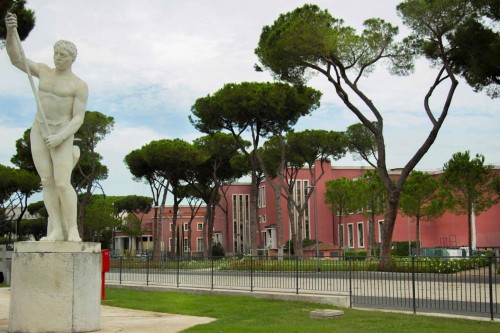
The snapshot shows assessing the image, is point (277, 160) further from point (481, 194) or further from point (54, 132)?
point (54, 132)

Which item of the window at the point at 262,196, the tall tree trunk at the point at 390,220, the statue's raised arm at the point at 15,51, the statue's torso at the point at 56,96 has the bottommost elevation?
the tall tree trunk at the point at 390,220

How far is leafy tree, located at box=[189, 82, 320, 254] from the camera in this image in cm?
3428

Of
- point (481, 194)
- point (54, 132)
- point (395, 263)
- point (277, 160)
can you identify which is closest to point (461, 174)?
point (481, 194)

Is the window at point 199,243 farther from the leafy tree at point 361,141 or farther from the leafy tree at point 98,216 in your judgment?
the leafy tree at point 361,141

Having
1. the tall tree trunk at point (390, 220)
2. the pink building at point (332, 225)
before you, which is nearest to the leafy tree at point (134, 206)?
the pink building at point (332, 225)

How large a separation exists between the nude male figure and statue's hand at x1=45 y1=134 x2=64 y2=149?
13 mm

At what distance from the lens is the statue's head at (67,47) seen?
26.4 ft

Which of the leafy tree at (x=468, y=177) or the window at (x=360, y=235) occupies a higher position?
the leafy tree at (x=468, y=177)

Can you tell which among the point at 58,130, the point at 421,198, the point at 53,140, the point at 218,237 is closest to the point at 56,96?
the point at 58,130

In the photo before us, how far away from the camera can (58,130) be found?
800 cm

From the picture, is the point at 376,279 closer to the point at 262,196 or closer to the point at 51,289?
the point at 51,289

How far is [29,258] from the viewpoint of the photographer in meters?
7.50

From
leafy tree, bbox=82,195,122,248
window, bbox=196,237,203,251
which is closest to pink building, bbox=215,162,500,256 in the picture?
window, bbox=196,237,203,251

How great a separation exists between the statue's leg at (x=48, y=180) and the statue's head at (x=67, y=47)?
1.00 m
